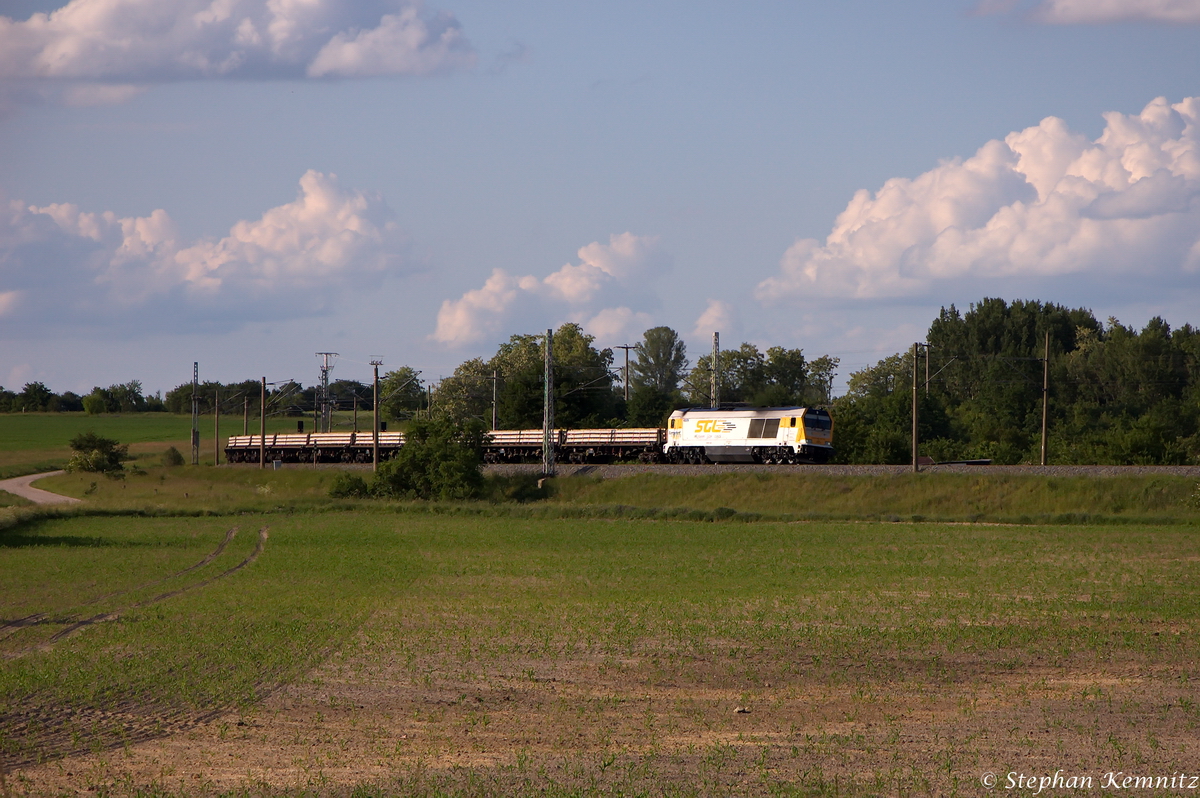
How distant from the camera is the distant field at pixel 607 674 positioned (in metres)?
11.6

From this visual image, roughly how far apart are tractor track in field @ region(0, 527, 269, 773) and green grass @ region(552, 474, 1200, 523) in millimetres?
38401

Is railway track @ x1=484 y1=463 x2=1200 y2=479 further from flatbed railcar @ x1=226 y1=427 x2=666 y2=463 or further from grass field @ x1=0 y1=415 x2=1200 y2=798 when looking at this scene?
grass field @ x1=0 y1=415 x2=1200 y2=798

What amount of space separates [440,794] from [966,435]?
9070cm

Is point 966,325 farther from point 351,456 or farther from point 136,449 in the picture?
point 136,449

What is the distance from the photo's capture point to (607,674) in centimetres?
1670

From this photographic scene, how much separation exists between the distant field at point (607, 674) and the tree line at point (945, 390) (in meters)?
38.6

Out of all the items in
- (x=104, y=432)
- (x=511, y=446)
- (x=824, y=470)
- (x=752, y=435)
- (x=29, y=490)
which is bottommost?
(x=29, y=490)

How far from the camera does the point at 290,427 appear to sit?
137 m

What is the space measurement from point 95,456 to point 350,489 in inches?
1166

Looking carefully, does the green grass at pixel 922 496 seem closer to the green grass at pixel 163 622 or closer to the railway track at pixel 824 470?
the railway track at pixel 824 470

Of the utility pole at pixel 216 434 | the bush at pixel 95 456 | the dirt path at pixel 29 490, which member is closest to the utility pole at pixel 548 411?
the dirt path at pixel 29 490

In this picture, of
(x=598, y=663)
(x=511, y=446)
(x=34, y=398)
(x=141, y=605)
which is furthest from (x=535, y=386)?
(x=34, y=398)

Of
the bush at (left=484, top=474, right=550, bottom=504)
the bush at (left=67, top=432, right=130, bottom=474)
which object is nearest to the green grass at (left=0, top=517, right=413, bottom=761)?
the bush at (left=484, top=474, right=550, bottom=504)

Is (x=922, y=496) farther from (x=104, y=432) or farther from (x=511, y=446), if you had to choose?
(x=104, y=432)
